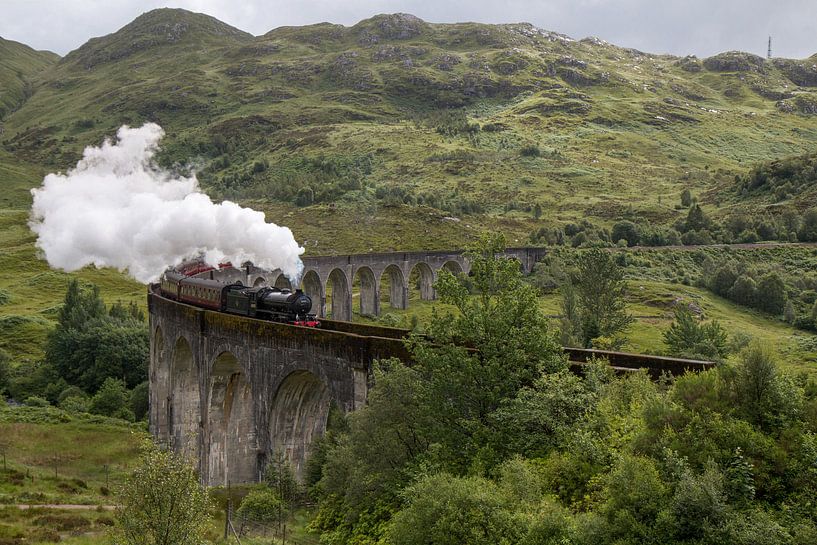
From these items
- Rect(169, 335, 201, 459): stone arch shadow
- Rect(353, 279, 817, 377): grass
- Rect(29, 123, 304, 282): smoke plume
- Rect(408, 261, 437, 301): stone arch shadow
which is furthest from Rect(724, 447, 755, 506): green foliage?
Rect(408, 261, 437, 301): stone arch shadow

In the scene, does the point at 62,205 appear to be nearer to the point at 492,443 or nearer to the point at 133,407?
the point at 133,407

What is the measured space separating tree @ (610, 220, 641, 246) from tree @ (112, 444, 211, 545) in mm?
101145

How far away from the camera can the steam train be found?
31219 mm

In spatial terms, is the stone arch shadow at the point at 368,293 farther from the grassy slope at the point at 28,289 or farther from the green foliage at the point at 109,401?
the green foliage at the point at 109,401

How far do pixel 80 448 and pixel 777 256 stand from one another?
86768 millimetres

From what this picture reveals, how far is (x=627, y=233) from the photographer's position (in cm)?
11000

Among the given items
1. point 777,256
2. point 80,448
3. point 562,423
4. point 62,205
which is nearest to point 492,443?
point 562,423

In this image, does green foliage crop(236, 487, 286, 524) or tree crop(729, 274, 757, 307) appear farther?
tree crop(729, 274, 757, 307)

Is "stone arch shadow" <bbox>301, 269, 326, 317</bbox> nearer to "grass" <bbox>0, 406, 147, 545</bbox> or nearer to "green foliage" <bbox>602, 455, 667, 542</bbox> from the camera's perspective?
"grass" <bbox>0, 406, 147, 545</bbox>

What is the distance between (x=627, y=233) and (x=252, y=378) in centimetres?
8992

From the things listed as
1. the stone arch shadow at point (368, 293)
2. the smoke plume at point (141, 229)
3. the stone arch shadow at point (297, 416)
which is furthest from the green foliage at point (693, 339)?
the stone arch shadow at point (368, 293)

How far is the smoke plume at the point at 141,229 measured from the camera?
140 feet

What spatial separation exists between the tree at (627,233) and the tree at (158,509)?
101145mm

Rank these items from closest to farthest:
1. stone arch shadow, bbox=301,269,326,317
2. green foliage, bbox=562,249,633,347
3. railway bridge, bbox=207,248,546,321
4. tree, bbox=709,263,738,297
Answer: green foliage, bbox=562,249,633,347 → stone arch shadow, bbox=301,269,326,317 → railway bridge, bbox=207,248,546,321 → tree, bbox=709,263,738,297
